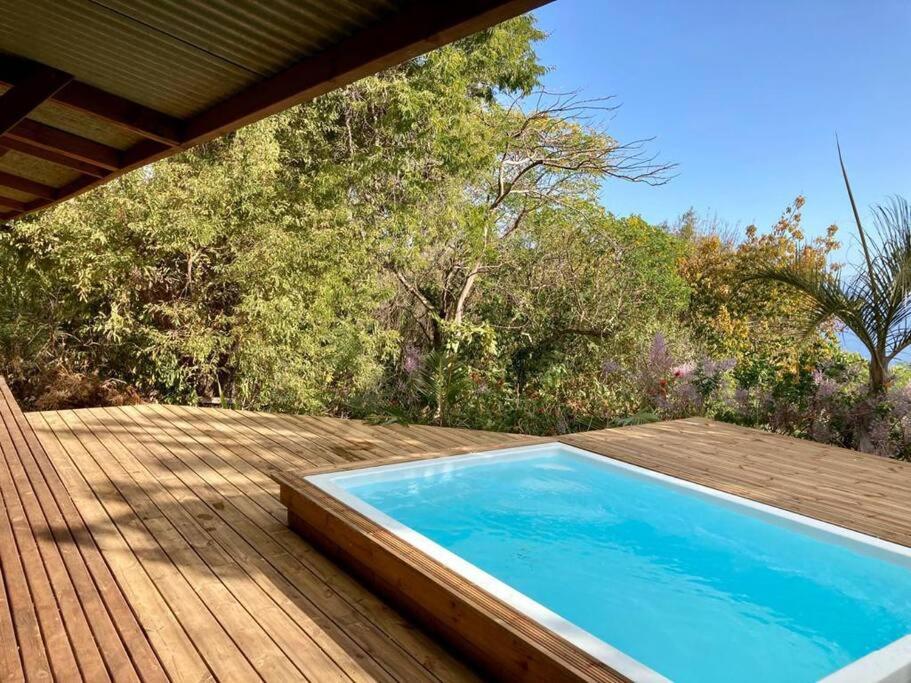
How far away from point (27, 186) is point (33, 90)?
7.96 feet

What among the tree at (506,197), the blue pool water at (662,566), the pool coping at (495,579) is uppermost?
the tree at (506,197)

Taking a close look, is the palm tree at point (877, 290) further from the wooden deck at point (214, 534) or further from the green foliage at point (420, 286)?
the wooden deck at point (214, 534)

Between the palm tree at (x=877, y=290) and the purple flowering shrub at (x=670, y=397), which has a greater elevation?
the palm tree at (x=877, y=290)

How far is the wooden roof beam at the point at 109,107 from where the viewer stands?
111 inches

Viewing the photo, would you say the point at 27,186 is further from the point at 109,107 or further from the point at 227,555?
the point at 227,555

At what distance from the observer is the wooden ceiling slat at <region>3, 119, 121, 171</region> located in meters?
3.56

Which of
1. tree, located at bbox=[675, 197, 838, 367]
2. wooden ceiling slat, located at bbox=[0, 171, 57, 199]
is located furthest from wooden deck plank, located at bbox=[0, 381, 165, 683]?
tree, located at bbox=[675, 197, 838, 367]

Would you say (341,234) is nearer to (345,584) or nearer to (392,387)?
(392,387)

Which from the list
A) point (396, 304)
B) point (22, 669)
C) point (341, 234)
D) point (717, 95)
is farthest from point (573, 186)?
point (717, 95)

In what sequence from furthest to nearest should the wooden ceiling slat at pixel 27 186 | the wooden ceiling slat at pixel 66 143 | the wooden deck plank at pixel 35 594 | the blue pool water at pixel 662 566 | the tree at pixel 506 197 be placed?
the tree at pixel 506 197 < the wooden ceiling slat at pixel 27 186 < the wooden ceiling slat at pixel 66 143 < the blue pool water at pixel 662 566 < the wooden deck plank at pixel 35 594

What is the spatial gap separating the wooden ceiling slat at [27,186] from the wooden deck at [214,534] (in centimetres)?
174

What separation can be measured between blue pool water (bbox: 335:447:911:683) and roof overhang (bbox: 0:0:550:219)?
211 cm

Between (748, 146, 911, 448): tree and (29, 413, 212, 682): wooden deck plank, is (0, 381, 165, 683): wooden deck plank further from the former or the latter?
(748, 146, 911, 448): tree

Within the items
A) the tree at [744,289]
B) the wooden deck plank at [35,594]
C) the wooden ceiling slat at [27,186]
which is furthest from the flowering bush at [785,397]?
the wooden ceiling slat at [27,186]
